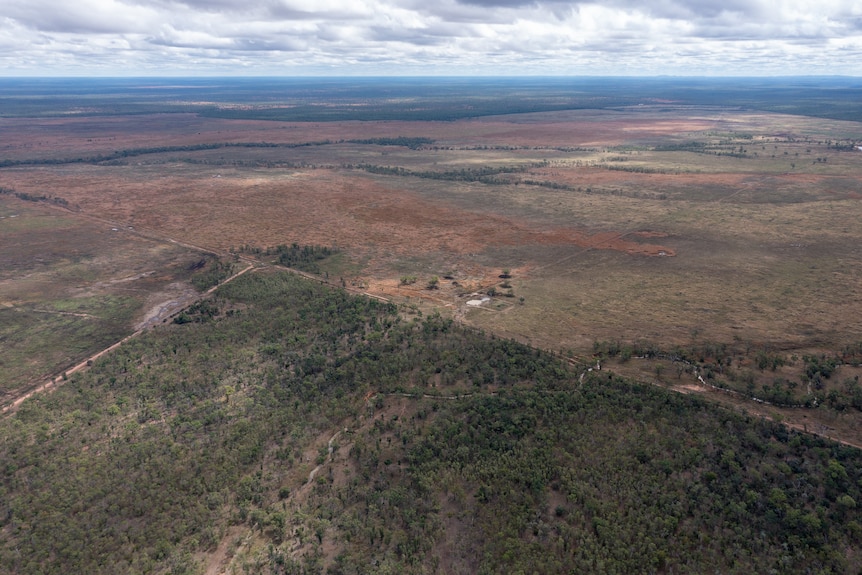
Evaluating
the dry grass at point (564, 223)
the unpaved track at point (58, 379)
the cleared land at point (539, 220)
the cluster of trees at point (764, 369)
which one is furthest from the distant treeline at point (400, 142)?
the cluster of trees at point (764, 369)

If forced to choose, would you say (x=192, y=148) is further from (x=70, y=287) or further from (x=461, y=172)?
(x=70, y=287)

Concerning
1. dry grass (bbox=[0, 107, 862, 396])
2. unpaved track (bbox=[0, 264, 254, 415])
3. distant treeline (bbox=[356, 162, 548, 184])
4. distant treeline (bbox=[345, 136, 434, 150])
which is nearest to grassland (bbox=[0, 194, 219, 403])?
unpaved track (bbox=[0, 264, 254, 415])

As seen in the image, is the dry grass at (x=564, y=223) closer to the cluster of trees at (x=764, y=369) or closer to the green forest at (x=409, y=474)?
the cluster of trees at (x=764, y=369)

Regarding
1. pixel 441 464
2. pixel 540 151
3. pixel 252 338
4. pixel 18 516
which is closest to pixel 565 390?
pixel 441 464

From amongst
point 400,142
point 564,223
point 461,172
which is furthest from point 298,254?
point 400,142

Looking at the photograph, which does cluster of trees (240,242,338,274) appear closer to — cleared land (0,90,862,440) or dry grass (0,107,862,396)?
cleared land (0,90,862,440)

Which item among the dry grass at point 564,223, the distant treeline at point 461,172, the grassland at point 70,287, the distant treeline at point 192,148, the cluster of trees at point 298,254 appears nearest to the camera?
the grassland at point 70,287

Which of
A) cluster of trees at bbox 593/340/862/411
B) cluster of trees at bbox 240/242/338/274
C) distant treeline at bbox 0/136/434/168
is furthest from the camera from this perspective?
distant treeline at bbox 0/136/434/168

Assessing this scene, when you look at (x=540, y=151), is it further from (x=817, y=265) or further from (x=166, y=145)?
(x=166, y=145)
